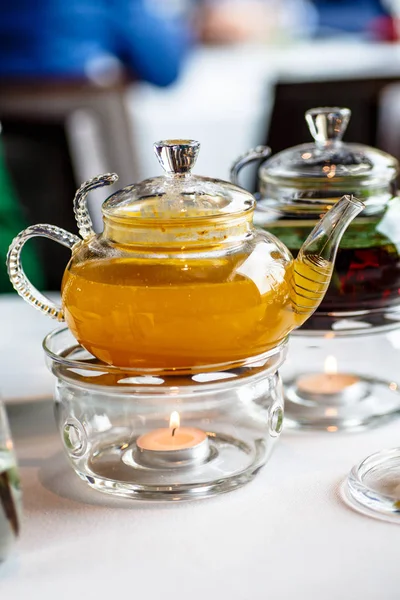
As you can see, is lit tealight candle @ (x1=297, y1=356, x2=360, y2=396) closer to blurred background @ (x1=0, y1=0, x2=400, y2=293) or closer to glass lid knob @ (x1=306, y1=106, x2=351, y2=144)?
glass lid knob @ (x1=306, y1=106, x2=351, y2=144)

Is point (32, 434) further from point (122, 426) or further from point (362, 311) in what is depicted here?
point (362, 311)

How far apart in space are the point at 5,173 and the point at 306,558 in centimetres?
135

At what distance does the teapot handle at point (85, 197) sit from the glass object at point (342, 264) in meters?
0.16

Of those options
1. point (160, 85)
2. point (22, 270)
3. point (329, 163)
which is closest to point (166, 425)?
point (22, 270)

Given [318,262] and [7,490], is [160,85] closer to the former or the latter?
[318,262]

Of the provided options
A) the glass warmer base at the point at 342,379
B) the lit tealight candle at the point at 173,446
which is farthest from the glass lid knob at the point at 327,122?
the lit tealight candle at the point at 173,446

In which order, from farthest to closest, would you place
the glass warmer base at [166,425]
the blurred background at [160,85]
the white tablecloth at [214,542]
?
the blurred background at [160,85] < the glass warmer base at [166,425] < the white tablecloth at [214,542]

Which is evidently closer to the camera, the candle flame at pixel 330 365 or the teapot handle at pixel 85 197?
the teapot handle at pixel 85 197

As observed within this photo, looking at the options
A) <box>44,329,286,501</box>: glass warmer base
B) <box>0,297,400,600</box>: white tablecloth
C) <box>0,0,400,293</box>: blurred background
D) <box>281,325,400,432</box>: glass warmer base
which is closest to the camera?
<box>0,297,400,600</box>: white tablecloth

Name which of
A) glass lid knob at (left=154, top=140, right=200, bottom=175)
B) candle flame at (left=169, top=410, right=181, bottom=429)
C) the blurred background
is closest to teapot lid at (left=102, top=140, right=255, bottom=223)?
glass lid knob at (left=154, top=140, right=200, bottom=175)

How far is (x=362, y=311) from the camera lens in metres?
0.78

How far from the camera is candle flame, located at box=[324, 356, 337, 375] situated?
829mm

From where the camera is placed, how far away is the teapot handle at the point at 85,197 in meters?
0.68

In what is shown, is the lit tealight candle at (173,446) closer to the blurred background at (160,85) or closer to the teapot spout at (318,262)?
the teapot spout at (318,262)
